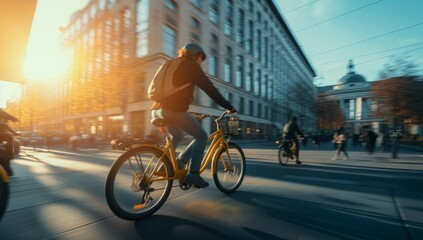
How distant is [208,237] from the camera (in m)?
2.35

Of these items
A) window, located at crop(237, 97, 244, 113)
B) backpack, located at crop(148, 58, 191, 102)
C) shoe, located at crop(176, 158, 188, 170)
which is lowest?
shoe, located at crop(176, 158, 188, 170)

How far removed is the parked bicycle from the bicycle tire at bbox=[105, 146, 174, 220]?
18.1 feet

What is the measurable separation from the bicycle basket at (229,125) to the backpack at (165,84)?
1.04 meters

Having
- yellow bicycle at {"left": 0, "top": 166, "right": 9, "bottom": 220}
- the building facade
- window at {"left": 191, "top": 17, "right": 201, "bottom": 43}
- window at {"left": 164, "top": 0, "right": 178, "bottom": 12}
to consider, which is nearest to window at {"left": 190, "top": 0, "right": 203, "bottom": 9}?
the building facade

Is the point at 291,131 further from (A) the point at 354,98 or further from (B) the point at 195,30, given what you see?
(A) the point at 354,98

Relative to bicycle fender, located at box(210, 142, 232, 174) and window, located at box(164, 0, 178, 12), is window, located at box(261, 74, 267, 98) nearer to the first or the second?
window, located at box(164, 0, 178, 12)

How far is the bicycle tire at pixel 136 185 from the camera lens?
2.59 meters

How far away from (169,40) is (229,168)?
22547mm

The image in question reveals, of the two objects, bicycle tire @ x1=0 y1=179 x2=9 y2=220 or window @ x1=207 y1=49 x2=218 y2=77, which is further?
window @ x1=207 y1=49 x2=218 y2=77

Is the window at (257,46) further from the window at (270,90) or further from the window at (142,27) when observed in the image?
the window at (142,27)

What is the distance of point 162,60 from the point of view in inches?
912

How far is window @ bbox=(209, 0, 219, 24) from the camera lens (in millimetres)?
29984

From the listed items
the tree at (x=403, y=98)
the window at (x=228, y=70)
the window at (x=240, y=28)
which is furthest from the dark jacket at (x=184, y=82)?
the window at (x=240, y=28)

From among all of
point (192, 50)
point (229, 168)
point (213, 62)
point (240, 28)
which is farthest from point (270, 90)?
point (192, 50)
